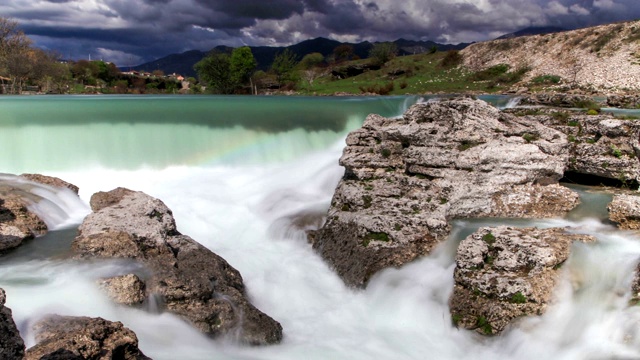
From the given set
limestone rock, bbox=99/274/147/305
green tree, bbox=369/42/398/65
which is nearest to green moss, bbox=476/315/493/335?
limestone rock, bbox=99/274/147/305

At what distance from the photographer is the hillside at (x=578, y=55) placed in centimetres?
4818

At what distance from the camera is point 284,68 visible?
77375 millimetres

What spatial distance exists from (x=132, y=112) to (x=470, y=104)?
17.9 metres

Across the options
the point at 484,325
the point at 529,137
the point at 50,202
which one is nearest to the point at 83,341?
the point at 484,325

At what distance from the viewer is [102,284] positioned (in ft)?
24.9

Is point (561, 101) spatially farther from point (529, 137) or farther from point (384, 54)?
point (384, 54)

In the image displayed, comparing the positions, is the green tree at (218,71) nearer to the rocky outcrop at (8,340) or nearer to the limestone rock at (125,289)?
the limestone rock at (125,289)

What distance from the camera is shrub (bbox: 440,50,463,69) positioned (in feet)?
242

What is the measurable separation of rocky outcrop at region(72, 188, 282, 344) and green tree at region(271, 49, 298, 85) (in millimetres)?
66689

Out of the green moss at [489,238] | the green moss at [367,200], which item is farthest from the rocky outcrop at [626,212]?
the green moss at [367,200]

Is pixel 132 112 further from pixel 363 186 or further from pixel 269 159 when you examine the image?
pixel 363 186

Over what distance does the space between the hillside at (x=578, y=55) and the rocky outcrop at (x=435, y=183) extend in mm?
39495

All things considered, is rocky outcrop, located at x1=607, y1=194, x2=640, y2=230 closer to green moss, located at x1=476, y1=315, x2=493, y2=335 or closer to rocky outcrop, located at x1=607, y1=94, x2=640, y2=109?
green moss, located at x1=476, y1=315, x2=493, y2=335

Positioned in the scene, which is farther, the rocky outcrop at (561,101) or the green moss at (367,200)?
the rocky outcrop at (561,101)
